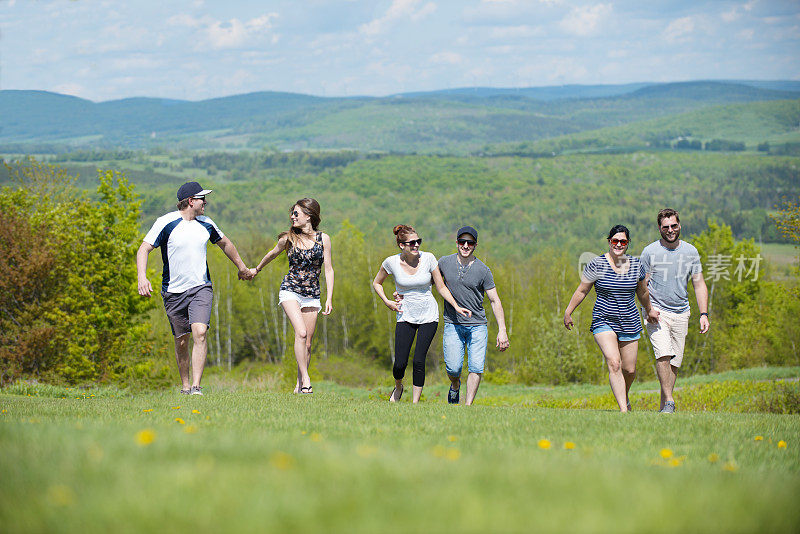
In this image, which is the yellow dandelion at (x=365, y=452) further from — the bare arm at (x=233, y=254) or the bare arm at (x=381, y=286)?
the bare arm at (x=233, y=254)

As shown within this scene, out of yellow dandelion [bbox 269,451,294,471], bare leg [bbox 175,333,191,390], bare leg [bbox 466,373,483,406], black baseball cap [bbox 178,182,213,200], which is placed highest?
black baseball cap [bbox 178,182,213,200]

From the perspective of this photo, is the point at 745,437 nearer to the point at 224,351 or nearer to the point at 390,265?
the point at 390,265

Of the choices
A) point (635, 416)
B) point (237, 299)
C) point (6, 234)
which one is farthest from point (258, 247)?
point (635, 416)

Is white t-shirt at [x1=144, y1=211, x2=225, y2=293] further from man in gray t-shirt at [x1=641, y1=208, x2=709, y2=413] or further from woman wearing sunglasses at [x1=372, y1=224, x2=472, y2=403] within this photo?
man in gray t-shirt at [x1=641, y1=208, x2=709, y2=413]

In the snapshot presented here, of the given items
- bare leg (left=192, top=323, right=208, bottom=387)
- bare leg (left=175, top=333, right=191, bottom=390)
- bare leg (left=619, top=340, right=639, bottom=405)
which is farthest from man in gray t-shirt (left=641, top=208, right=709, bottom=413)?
bare leg (left=175, top=333, right=191, bottom=390)

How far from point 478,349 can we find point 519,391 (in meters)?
27.8

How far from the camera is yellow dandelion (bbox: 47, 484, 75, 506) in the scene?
10.8 ft

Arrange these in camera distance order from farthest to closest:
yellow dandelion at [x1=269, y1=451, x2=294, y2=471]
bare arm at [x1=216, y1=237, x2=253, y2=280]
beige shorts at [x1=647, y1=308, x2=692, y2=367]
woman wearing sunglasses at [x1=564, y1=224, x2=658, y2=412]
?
bare arm at [x1=216, y1=237, x2=253, y2=280] < beige shorts at [x1=647, y1=308, x2=692, y2=367] < woman wearing sunglasses at [x1=564, y1=224, x2=658, y2=412] < yellow dandelion at [x1=269, y1=451, x2=294, y2=471]

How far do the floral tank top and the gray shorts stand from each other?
128 centimetres

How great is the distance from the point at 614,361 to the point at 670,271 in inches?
65.0

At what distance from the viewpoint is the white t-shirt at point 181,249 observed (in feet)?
34.4

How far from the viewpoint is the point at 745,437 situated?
7164 millimetres

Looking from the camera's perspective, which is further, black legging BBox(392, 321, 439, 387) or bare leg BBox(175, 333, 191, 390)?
black legging BBox(392, 321, 439, 387)

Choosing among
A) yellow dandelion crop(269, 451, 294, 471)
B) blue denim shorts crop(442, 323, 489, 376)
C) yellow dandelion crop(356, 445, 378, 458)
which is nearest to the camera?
yellow dandelion crop(269, 451, 294, 471)
